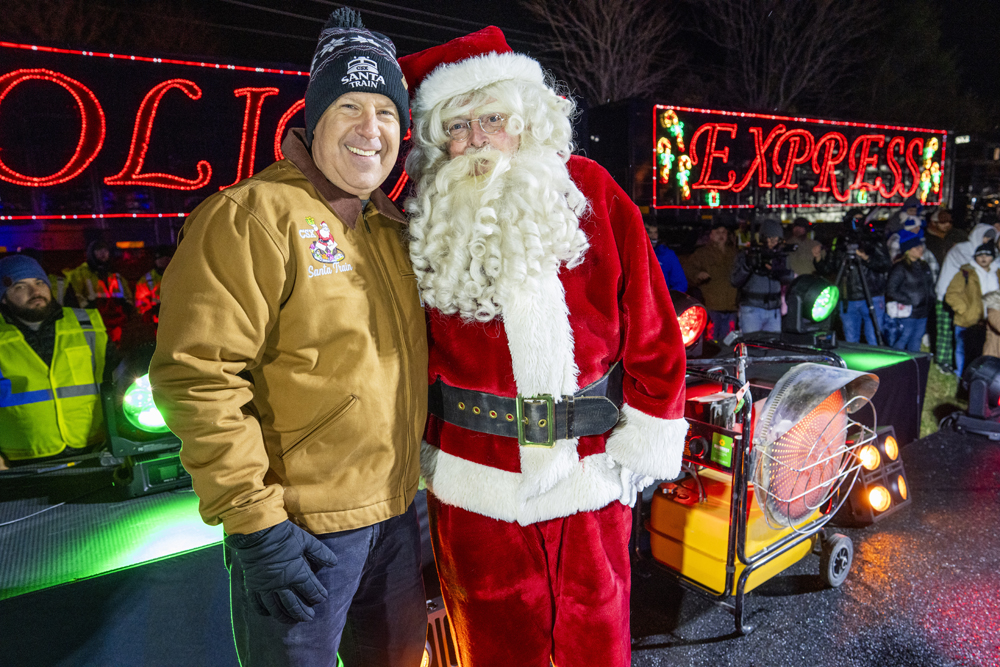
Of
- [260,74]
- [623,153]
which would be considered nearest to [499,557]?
[260,74]

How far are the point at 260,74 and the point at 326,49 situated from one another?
4076 mm

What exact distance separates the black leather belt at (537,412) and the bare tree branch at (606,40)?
15.3m

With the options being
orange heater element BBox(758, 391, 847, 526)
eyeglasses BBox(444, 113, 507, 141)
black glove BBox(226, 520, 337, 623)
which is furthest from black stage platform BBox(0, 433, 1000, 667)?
eyeglasses BBox(444, 113, 507, 141)

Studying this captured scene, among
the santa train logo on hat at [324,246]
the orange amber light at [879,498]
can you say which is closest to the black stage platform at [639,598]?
the orange amber light at [879,498]

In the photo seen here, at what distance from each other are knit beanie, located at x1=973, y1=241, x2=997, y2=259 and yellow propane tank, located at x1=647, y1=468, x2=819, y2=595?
5.08 meters

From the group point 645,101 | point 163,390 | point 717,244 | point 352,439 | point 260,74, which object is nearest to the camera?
point 163,390

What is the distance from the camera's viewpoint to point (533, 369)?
167 centimetres

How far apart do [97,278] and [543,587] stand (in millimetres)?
6641

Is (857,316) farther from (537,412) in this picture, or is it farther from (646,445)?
(537,412)

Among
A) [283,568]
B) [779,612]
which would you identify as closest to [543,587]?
[283,568]

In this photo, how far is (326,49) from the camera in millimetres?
1606

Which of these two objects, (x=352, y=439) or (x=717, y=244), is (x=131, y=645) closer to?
(x=352, y=439)

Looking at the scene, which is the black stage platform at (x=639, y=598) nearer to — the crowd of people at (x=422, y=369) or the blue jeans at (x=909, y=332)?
the crowd of people at (x=422, y=369)

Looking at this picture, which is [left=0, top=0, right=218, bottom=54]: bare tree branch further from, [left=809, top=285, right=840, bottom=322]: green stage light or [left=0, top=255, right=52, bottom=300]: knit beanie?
[left=809, top=285, right=840, bottom=322]: green stage light
